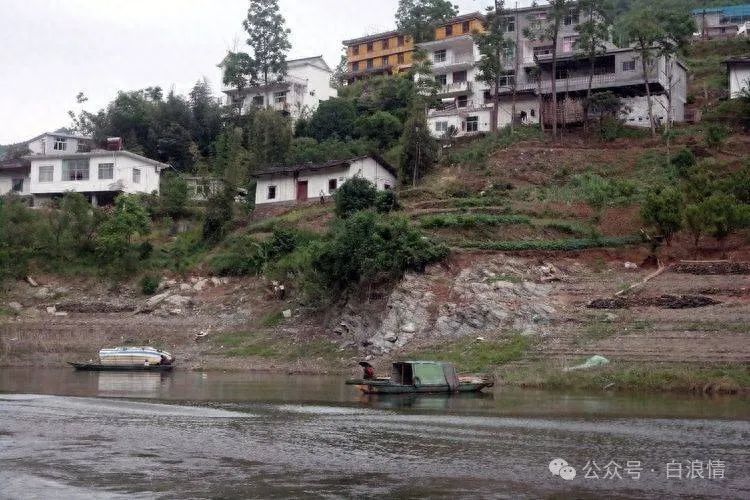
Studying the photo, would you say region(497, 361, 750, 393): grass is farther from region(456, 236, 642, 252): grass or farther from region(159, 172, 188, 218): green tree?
region(159, 172, 188, 218): green tree

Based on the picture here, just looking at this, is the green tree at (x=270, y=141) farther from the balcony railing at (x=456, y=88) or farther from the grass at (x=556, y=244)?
the grass at (x=556, y=244)

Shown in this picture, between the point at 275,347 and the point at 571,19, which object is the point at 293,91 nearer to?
the point at 571,19

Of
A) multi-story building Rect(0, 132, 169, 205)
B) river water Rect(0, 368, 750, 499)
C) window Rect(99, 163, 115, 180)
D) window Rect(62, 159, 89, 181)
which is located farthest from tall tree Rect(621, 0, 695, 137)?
window Rect(62, 159, 89, 181)

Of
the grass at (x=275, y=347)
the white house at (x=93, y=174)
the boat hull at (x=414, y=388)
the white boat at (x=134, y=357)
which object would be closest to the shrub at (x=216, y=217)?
the white house at (x=93, y=174)

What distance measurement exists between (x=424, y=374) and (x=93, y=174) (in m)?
47.9

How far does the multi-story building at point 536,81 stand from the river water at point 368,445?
138ft

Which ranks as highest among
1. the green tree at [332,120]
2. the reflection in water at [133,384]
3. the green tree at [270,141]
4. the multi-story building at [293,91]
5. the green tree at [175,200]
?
the multi-story building at [293,91]

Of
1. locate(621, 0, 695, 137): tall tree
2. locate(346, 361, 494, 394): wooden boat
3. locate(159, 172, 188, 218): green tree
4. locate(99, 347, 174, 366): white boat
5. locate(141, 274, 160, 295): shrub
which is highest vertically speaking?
locate(621, 0, 695, 137): tall tree

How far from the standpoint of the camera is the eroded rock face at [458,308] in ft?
153

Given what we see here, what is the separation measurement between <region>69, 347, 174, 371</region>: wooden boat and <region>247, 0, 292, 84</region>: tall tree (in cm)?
4628

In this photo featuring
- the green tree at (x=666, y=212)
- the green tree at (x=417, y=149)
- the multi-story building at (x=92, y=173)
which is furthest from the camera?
the multi-story building at (x=92, y=173)

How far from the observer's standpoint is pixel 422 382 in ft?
123

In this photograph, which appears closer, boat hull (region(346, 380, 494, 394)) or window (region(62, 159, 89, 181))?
boat hull (region(346, 380, 494, 394))

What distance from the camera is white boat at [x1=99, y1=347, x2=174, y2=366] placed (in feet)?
164
